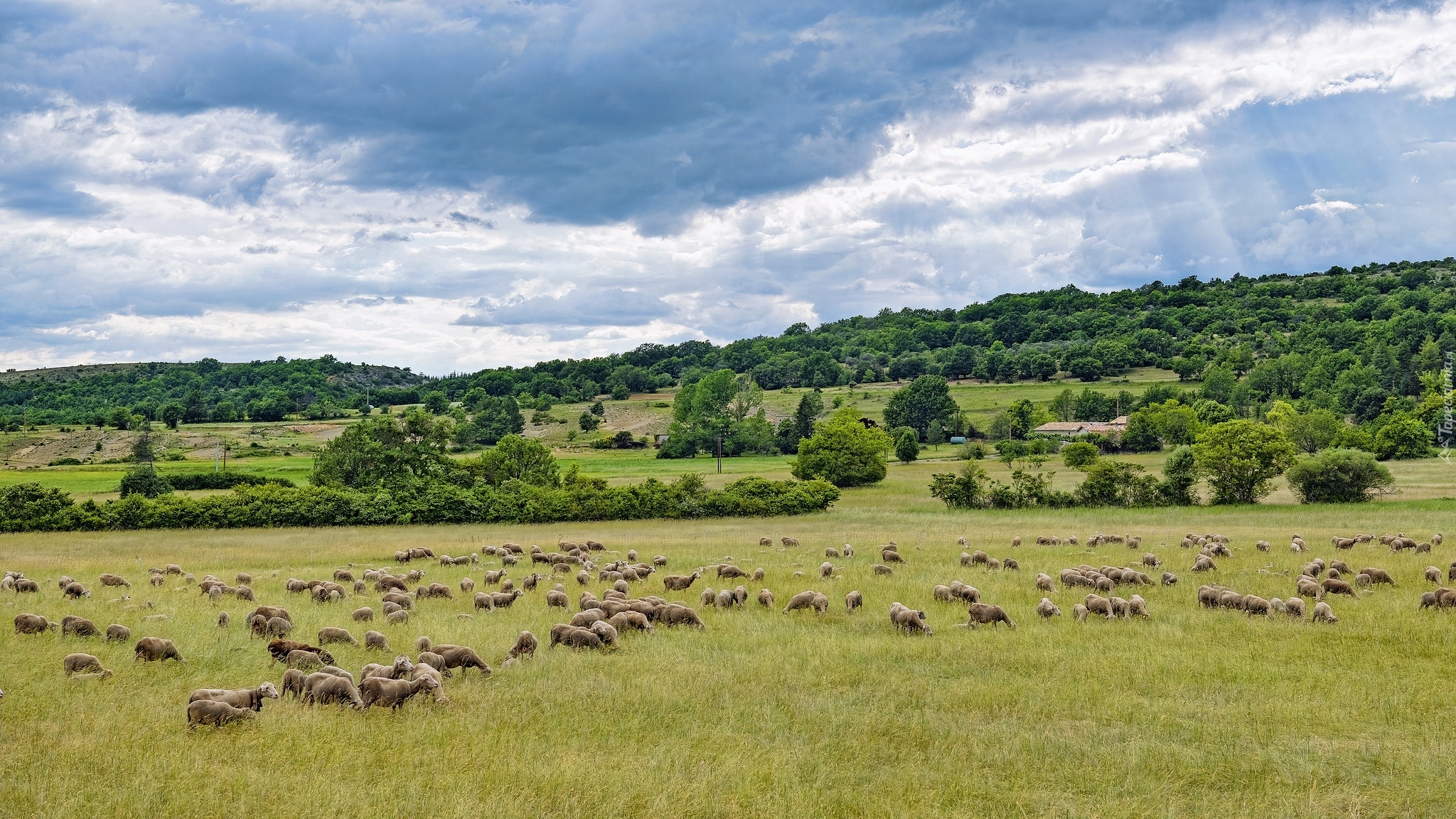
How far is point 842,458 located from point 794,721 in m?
71.9

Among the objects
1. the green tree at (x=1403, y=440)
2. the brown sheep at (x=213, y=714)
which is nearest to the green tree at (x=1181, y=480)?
the green tree at (x=1403, y=440)

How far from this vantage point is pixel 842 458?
84062 mm

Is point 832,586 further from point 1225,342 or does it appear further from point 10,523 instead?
point 1225,342

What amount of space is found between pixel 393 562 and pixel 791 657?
22078 mm

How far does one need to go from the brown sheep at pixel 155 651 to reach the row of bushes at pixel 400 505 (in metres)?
36.6

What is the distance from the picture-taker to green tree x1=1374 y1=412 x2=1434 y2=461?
93.1 meters

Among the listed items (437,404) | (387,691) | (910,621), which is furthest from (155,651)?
(437,404)

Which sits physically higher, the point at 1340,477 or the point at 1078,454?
the point at 1078,454

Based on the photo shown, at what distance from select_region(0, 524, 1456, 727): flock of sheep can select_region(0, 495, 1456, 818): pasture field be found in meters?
0.42

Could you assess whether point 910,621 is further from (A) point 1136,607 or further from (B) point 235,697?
(B) point 235,697

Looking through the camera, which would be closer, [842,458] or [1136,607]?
[1136,607]

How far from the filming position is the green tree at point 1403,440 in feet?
305

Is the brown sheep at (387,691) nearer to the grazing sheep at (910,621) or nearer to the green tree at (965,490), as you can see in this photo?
the grazing sheep at (910,621)

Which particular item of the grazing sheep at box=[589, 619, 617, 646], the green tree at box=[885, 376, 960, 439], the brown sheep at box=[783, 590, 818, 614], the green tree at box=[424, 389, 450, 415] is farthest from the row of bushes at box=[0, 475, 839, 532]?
the green tree at box=[424, 389, 450, 415]
